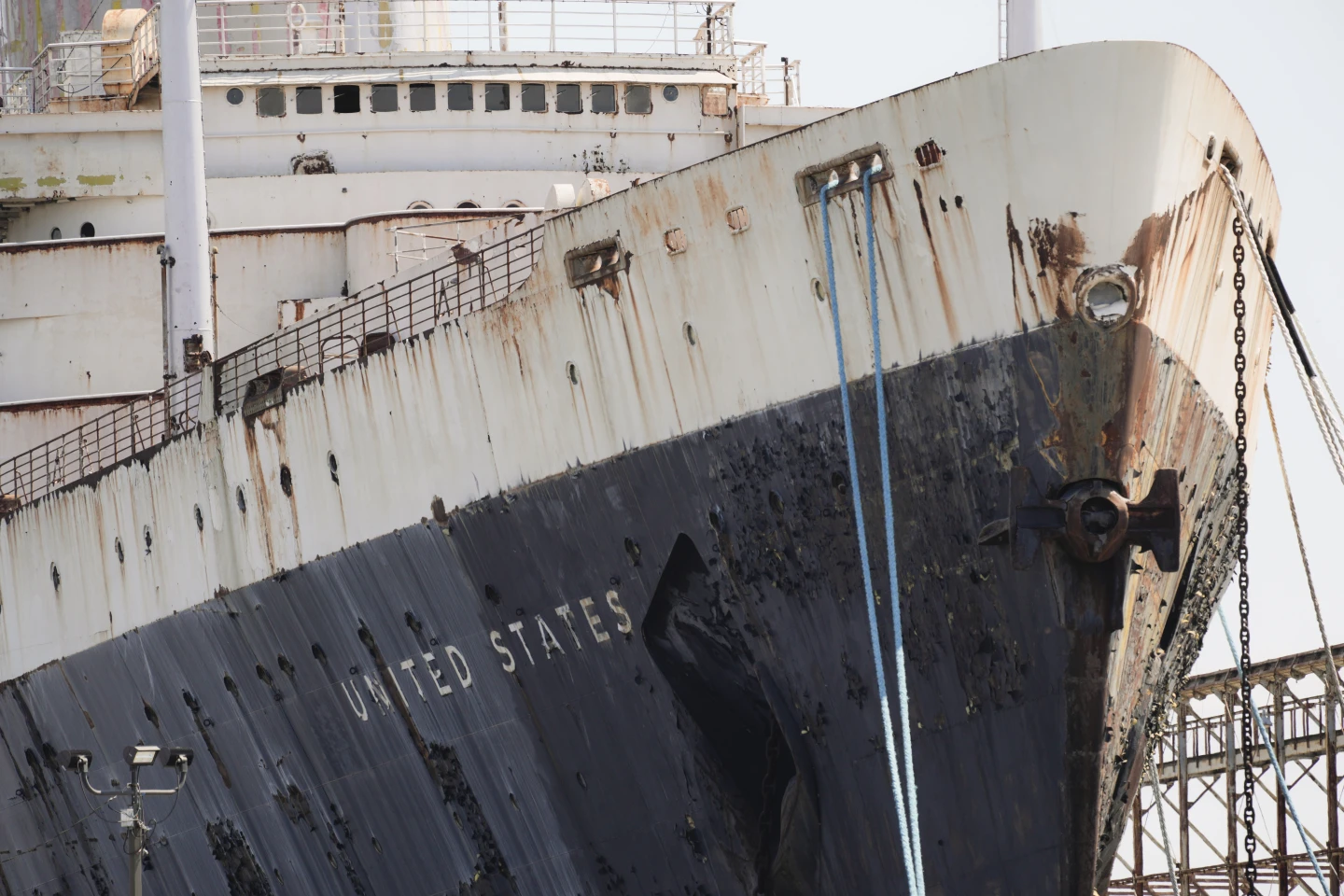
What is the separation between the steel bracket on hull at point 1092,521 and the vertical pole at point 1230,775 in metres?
16.2

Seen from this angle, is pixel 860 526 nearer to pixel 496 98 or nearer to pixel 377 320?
pixel 377 320

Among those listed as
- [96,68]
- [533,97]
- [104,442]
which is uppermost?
[96,68]

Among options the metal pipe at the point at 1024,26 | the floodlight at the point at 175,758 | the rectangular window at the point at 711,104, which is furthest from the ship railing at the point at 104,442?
the rectangular window at the point at 711,104

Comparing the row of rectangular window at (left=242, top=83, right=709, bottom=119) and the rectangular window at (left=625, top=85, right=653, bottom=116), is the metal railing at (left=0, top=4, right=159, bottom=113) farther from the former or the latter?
the rectangular window at (left=625, top=85, right=653, bottom=116)

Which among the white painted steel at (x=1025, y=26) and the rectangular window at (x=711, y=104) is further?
the rectangular window at (x=711, y=104)

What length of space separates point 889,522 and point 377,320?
17.5ft

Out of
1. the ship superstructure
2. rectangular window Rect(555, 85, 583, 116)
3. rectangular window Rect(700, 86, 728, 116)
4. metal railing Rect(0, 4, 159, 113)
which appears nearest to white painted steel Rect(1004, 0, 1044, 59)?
the ship superstructure

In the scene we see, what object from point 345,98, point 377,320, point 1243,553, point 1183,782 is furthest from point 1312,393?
point 1183,782

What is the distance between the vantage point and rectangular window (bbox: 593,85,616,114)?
838 inches

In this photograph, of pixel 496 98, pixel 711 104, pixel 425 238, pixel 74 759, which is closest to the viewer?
pixel 74 759

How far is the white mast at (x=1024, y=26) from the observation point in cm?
1449

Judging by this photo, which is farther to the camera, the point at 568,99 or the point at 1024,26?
the point at 568,99

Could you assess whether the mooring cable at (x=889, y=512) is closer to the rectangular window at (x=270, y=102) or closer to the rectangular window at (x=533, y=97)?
the rectangular window at (x=533, y=97)

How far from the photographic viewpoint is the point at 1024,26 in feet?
47.8
